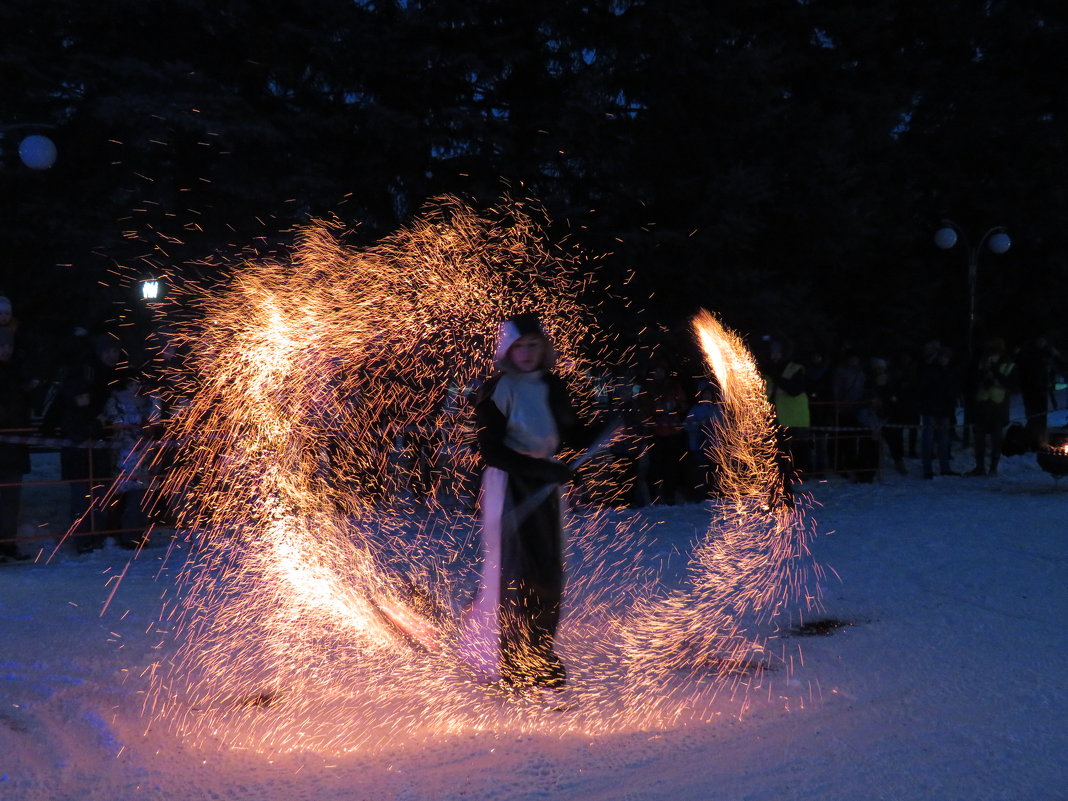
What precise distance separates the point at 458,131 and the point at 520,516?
8987mm

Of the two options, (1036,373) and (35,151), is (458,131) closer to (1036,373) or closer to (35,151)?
(35,151)

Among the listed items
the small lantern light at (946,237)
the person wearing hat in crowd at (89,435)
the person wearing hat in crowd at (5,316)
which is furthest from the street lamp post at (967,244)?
the person wearing hat in crowd at (5,316)

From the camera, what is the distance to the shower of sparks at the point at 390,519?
17.0ft

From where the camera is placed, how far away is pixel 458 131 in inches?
520

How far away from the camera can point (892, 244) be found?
1873 centimetres

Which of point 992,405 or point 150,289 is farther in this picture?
point 992,405

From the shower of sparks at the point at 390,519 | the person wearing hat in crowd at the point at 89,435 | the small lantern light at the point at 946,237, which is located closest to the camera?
the shower of sparks at the point at 390,519

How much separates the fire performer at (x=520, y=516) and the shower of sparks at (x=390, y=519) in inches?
9.1

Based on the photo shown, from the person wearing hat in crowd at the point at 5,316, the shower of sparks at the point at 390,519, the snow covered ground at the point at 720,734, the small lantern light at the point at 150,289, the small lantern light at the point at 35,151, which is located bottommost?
the snow covered ground at the point at 720,734

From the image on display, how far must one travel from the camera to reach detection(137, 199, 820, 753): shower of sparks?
5.19 metres

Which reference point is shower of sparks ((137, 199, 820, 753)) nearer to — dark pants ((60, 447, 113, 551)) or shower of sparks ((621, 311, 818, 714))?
shower of sparks ((621, 311, 818, 714))

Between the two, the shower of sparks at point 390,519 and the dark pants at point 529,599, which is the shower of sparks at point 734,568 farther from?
the dark pants at point 529,599

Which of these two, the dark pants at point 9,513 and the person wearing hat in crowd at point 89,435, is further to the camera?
the person wearing hat in crowd at point 89,435

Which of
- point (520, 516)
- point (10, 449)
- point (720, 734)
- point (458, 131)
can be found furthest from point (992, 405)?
point (10, 449)
